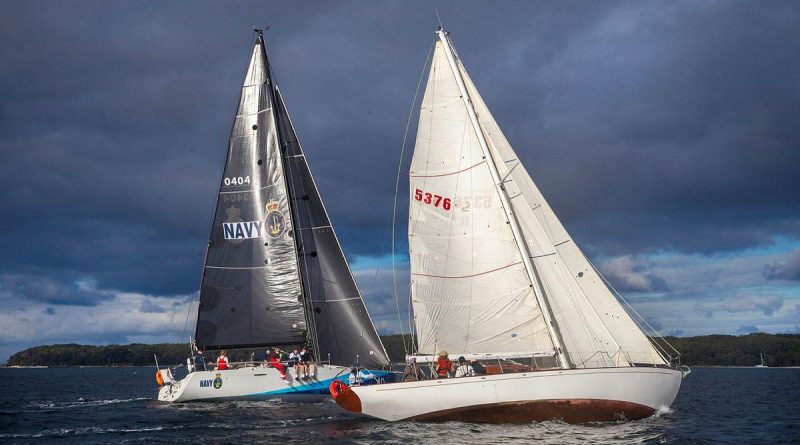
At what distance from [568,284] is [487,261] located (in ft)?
8.27

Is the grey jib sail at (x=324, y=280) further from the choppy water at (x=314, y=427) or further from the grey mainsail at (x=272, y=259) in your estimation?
the choppy water at (x=314, y=427)

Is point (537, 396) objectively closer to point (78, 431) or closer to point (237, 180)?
point (78, 431)

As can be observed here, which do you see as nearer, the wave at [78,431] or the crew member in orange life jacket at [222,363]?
the wave at [78,431]

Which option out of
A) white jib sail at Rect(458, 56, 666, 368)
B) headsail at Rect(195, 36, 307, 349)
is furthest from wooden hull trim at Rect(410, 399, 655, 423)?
headsail at Rect(195, 36, 307, 349)

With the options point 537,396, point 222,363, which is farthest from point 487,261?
point 222,363

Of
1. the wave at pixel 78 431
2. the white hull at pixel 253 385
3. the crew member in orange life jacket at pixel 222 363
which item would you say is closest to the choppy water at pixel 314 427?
the wave at pixel 78 431

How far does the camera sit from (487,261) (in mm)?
23266

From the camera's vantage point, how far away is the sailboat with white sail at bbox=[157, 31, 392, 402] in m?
33.8

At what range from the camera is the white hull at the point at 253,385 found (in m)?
31.2

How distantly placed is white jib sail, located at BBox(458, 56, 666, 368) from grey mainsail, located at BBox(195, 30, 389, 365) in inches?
487

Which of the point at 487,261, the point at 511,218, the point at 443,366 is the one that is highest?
the point at 511,218

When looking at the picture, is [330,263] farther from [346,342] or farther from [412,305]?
[412,305]

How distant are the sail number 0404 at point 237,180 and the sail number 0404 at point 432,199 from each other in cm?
1280

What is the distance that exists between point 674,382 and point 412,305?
803 centimetres
